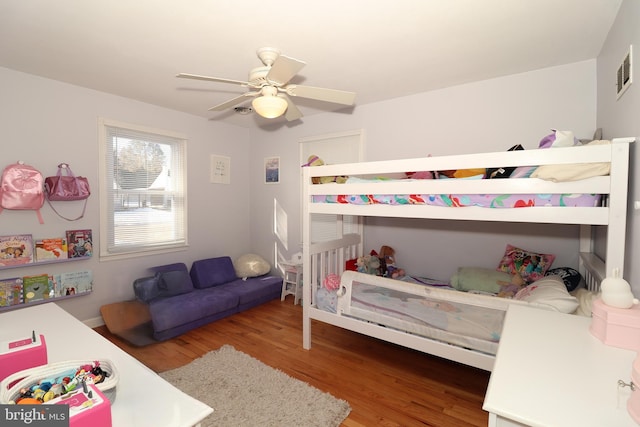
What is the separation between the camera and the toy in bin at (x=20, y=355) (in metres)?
0.99

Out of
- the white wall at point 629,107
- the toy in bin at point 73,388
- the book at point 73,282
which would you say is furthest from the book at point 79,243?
the white wall at point 629,107

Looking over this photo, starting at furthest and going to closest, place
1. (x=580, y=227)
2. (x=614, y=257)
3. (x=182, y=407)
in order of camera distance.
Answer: (x=580, y=227), (x=614, y=257), (x=182, y=407)

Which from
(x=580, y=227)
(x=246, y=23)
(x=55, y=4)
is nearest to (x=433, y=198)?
(x=580, y=227)

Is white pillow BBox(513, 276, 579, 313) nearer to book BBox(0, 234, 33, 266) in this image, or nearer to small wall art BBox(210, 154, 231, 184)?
small wall art BBox(210, 154, 231, 184)

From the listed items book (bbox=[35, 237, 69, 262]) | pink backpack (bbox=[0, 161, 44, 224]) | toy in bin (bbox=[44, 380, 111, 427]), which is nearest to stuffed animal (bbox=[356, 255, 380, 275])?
toy in bin (bbox=[44, 380, 111, 427])

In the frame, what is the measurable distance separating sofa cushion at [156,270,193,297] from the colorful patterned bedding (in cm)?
210

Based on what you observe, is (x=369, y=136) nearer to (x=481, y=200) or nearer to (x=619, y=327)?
(x=481, y=200)

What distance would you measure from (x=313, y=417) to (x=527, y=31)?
9.01ft

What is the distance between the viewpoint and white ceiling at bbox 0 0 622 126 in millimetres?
1756

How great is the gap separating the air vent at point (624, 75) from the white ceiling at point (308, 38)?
13.9 inches

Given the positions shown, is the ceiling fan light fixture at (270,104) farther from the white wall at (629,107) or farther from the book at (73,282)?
the book at (73,282)

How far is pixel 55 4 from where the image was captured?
173 centimetres

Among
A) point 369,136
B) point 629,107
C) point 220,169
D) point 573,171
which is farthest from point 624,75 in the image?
point 220,169

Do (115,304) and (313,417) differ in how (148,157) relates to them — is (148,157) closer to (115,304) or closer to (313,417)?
(115,304)
